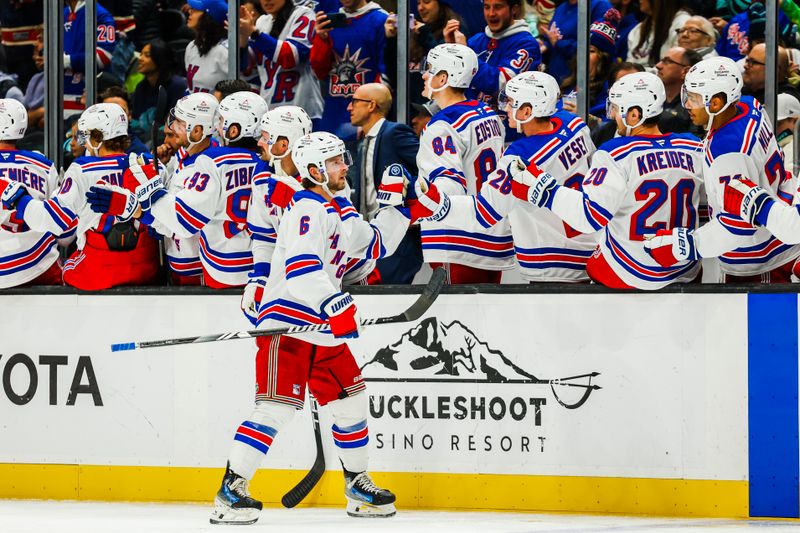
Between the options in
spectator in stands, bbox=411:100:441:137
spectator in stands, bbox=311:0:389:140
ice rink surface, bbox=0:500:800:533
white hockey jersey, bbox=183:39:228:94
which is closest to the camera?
ice rink surface, bbox=0:500:800:533

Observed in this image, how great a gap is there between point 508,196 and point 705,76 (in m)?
0.94

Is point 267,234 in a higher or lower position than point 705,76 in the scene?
lower

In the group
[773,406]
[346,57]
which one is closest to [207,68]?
[346,57]

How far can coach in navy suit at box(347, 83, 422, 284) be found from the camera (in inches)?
258

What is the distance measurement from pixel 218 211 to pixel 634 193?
5.83ft

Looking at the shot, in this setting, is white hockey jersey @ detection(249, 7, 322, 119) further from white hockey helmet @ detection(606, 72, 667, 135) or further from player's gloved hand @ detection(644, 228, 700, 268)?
player's gloved hand @ detection(644, 228, 700, 268)

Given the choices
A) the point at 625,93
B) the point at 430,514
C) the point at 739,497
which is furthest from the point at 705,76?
the point at 430,514

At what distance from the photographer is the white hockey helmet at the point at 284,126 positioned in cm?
580

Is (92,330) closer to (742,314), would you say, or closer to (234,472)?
(234,472)

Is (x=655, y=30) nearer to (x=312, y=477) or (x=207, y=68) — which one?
(x=207, y=68)

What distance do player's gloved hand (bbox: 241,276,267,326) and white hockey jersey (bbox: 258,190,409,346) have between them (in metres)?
0.13

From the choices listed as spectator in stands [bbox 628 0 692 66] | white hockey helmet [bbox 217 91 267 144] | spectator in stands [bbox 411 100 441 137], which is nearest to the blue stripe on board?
spectator in stands [bbox 628 0 692 66]

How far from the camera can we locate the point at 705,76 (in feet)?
17.9

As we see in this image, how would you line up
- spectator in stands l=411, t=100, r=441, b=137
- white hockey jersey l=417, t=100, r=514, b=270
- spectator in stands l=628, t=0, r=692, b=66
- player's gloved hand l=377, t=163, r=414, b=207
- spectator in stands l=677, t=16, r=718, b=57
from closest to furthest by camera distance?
1. player's gloved hand l=377, t=163, r=414, b=207
2. white hockey jersey l=417, t=100, r=514, b=270
3. spectator in stands l=677, t=16, r=718, b=57
4. spectator in stands l=628, t=0, r=692, b=66
5. spectator in stands l=411, t=100, r=441, b=137
